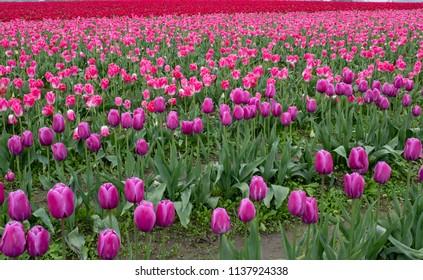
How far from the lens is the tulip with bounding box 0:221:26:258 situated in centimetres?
161

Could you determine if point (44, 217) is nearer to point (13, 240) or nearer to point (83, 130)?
point (83, 130)

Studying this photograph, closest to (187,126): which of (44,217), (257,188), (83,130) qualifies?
(83,130)

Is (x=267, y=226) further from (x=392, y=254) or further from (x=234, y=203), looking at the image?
(x=392, y=254)

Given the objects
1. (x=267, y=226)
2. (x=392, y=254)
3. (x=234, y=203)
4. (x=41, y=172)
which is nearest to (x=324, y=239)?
(x=392, y=254)

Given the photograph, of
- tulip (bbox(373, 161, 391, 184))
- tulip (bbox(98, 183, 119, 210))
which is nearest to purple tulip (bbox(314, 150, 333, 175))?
tulip (bbox(373, 161, 391, 184))

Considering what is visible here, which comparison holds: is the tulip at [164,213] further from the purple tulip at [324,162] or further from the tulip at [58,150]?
the tulip at [58,150]

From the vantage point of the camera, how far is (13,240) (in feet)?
5.30

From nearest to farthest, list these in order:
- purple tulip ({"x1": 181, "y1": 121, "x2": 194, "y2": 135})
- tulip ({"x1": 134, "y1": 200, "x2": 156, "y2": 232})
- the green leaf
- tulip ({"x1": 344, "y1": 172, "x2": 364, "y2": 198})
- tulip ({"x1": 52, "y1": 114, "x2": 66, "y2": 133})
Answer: tulip ({"x1": 134, "y1": 200, "x2": 156, "y2": 232}), tulip ({"x1": 344, "y1": 172, "x2": 364, "y2": 198}), the green leaf, tulip ({"x1": 52, "y1": 114, "x2": 66, "y2": 133}), purple tulip ({"x1": 181, "y1": 121, "x2": 194, "y2": 135})

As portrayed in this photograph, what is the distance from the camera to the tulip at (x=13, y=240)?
5.27 ft

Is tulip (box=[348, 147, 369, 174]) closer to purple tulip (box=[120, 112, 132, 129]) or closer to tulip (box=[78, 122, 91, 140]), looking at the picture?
purple tulip (box=[120, 112, 132, 129])

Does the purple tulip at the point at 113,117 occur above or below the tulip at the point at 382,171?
above

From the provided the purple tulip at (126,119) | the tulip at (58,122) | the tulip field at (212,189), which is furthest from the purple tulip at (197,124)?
the tulip at (58,122)

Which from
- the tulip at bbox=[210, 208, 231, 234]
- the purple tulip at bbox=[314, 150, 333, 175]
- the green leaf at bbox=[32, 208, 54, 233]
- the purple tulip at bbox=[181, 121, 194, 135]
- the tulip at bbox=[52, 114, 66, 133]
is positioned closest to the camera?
the tulip at bbox=[210, 208, 231, 234]

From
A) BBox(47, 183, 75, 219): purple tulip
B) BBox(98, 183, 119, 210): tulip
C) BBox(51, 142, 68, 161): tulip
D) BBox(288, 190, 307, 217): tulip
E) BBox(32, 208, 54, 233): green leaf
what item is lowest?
BBox(32, 208, 54, 233): green leaf
